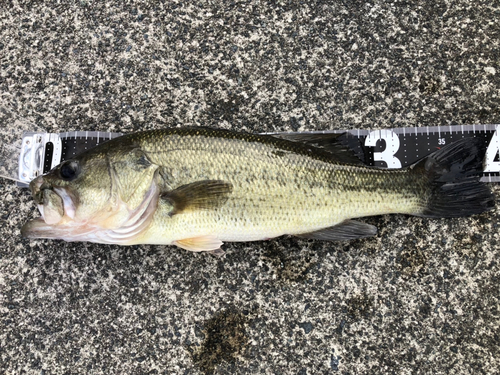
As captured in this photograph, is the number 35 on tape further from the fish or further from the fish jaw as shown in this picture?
the fish jaw

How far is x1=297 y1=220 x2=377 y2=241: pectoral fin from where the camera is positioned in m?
2.44

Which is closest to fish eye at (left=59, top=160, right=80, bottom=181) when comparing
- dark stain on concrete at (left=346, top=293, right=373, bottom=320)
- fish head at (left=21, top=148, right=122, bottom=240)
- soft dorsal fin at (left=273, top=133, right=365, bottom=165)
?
fish head at (left=21, top=148, right=122, bottom=240)

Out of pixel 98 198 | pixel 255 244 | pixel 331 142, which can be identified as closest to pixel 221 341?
pixel 255 244

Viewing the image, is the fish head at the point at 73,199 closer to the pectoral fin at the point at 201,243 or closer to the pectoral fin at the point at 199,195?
the pectoral fin at the point at 199,195

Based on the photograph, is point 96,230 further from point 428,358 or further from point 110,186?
point 428,358

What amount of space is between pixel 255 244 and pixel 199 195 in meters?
0.62

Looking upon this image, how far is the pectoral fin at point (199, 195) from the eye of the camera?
2.27m

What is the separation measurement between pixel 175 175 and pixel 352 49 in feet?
5.48

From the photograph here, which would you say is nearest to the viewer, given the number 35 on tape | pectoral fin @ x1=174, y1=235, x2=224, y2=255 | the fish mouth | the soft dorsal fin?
the fish mouth

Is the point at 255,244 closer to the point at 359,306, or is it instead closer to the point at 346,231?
the point at 346,231

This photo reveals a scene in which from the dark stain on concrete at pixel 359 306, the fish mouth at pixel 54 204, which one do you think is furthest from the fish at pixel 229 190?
the dark stain on concrete at pixel 359 306

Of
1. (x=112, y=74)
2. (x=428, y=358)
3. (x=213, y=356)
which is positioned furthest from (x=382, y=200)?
(x=112, y=74)

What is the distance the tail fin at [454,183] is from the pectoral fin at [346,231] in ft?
1.26

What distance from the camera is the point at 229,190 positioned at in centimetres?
231
